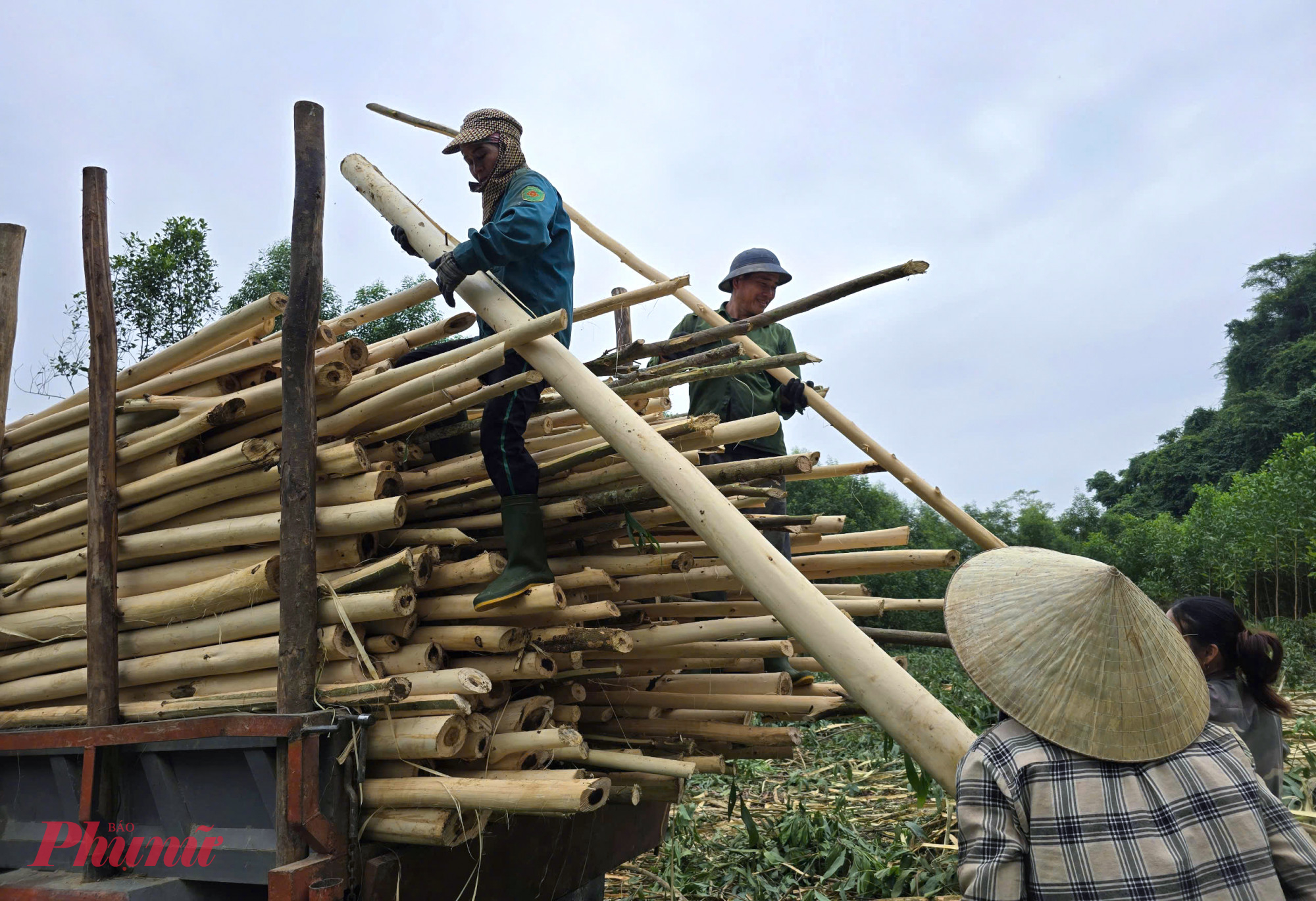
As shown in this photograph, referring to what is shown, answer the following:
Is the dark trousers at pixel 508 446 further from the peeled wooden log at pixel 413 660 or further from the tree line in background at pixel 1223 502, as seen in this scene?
the tree line in background at pixel 1223 502

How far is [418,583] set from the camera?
2969 millimetres

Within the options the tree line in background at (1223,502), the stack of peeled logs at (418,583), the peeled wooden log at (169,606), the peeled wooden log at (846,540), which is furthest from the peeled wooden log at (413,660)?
the tree line in background at (1223,502)

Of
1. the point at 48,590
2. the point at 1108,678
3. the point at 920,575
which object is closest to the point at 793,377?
the point at 1108,678

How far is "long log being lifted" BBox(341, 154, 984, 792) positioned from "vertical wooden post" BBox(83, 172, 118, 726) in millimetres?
1390

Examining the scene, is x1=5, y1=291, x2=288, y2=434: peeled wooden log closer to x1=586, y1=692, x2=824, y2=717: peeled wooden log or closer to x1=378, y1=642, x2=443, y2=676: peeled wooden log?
x1=378, y1=642, x2=443, y2=676: peeled wooden log

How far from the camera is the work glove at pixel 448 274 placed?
2.96 meters

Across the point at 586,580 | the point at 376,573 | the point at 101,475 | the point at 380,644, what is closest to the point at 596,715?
the point at 586,580

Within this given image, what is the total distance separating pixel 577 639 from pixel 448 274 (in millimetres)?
1227

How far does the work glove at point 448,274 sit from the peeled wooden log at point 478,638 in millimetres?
1084

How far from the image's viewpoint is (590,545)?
346cm

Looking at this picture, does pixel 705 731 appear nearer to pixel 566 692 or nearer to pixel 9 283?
pixel 566 692

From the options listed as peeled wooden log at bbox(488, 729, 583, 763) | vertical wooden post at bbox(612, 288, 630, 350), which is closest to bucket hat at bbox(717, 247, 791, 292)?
vertical wooden post at bbox(612, 288, 630, 350)

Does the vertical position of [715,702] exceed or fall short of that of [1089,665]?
it falls short

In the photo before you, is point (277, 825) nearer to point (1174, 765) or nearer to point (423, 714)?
point (423, 714)
